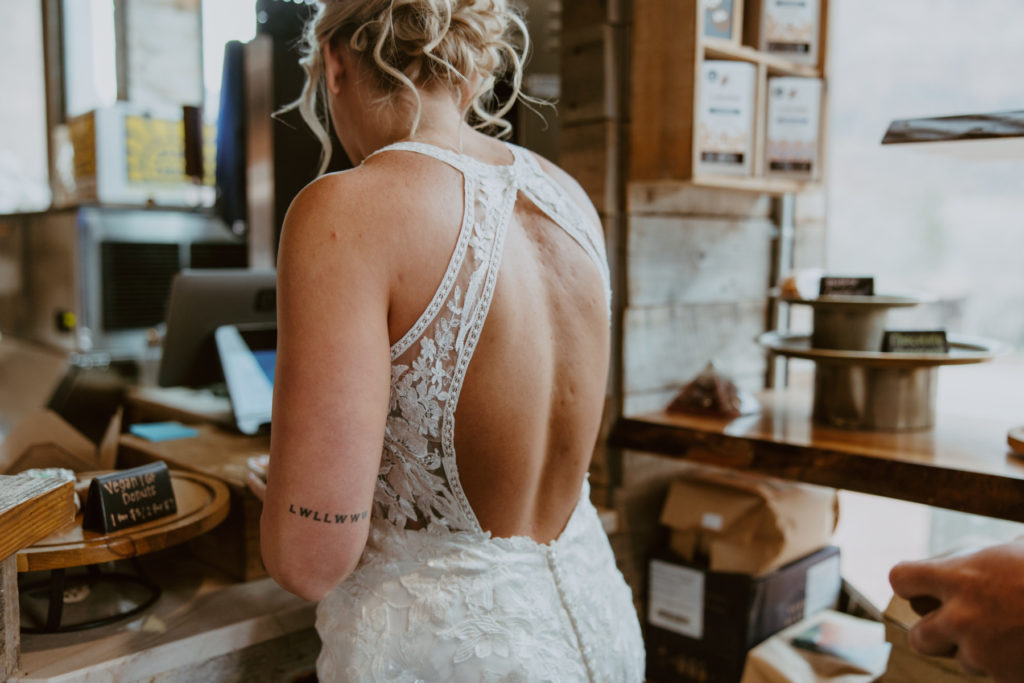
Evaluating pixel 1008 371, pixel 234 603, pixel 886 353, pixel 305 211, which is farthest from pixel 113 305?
pixel 1008 371

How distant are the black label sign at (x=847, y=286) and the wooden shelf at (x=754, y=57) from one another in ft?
1.94

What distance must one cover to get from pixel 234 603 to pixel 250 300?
102 centimetres

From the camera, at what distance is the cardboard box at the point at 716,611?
2041 millimetres

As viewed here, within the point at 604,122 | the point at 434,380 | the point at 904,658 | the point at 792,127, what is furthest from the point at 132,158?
the point at 904,658

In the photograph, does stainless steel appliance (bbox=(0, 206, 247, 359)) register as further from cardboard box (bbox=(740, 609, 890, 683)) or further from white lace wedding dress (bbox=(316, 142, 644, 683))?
cardboard box (bbox=(740, 609, 890, 683))

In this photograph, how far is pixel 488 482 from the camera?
1.15 meters

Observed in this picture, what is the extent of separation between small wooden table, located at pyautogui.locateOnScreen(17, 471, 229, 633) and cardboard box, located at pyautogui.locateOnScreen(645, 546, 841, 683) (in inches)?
47.5

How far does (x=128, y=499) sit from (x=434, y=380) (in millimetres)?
686

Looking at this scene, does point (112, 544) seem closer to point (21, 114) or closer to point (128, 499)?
point (128, 499)

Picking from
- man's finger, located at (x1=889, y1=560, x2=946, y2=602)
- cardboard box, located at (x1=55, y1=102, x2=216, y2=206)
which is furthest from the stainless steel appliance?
man's finger, located at (x1=889, y1=560, x2=946, y2=602)

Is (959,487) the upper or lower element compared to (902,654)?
upper

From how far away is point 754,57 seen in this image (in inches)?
82.4

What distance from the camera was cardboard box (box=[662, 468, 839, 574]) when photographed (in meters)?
2.05

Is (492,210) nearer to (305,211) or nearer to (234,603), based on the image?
(305,211)
